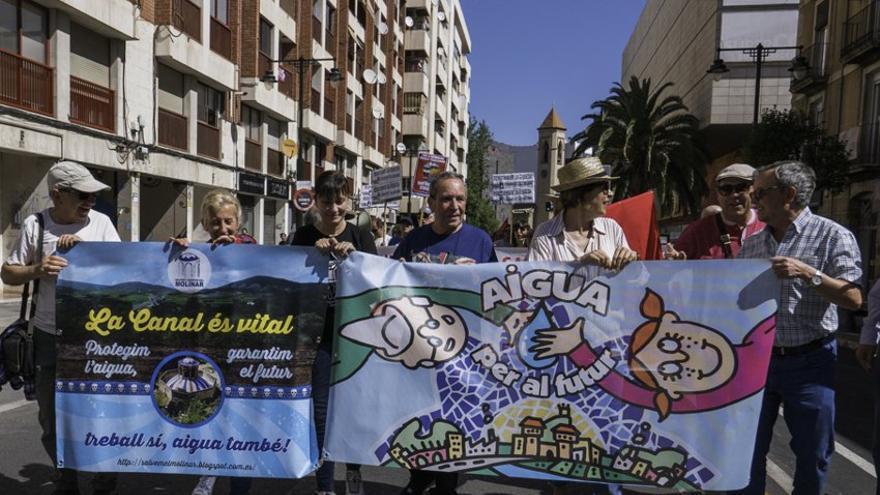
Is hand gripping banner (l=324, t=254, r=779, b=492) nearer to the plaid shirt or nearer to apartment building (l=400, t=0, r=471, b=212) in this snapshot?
the plaid shirt

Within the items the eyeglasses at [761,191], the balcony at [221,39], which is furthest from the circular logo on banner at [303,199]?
the eyeglasses at [761,191]

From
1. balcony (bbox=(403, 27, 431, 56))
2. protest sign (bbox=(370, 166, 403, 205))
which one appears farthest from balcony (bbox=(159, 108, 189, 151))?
balcony (bbox=(403, 27, 431, 56))

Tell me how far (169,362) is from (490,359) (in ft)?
5.81

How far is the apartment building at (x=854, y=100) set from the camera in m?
18.5

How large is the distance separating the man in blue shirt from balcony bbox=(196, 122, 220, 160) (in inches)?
693

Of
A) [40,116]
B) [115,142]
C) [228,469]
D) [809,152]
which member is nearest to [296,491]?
[228,469]

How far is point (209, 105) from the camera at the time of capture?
20219mm

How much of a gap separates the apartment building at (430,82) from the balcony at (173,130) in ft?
62.8

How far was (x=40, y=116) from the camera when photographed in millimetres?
12914

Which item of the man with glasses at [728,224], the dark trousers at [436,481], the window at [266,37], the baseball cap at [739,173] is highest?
the window at [266,37]

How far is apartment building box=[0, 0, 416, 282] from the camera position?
13086 mm

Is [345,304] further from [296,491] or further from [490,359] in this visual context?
[296,491]

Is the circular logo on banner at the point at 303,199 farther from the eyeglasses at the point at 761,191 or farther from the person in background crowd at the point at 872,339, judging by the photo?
the person in background crowd at the point at 872,339

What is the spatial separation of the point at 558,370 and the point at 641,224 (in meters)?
1.66
